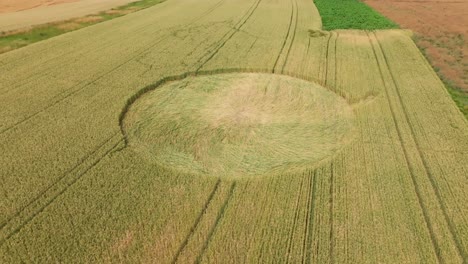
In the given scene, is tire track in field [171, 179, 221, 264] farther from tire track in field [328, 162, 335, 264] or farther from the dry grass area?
tire track in field [328, 162, 335, 264]

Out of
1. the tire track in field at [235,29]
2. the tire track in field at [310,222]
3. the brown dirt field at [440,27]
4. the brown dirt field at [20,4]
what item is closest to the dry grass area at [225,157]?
the tire track in field at [310,222]

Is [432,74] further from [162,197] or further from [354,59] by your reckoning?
[162,197]

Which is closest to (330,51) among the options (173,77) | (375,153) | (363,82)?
(363,82)

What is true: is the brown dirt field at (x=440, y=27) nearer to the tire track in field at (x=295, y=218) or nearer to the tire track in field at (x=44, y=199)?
the tire track in field at (x=295, y=218)

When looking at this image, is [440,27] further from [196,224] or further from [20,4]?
[20,4]

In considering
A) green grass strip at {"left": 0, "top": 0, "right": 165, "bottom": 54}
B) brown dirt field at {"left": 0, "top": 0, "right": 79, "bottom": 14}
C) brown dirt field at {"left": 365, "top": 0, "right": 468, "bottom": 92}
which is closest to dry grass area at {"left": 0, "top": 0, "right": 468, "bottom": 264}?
green grass strip at {"left": 0, "top": 0, "right": 165, "bottom": 54}
